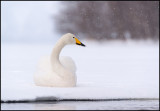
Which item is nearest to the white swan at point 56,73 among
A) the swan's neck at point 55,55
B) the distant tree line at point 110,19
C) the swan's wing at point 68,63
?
the swan's neck at point 55,55

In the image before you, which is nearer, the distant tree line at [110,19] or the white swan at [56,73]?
the white swan at [56,73]

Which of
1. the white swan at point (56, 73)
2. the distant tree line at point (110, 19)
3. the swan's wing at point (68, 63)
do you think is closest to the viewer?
the white swan at point (56, 73)

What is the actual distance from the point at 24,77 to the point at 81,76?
35.9 inches

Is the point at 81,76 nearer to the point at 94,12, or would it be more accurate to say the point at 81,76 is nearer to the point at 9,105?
the point at 9,105

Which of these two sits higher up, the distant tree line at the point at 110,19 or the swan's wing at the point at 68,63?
the distant tree line at the point at 110,19

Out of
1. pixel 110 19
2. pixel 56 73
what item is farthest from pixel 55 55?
pixel 110 19

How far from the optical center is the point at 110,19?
23281mm

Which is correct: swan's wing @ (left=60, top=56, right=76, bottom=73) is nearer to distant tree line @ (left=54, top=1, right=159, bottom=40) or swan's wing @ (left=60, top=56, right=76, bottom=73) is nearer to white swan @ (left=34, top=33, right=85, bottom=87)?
white swan @ (left=34, top=33, right=85, bottom=87)

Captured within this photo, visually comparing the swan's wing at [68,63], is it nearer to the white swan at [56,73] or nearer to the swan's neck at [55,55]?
the white swan at [56,73]

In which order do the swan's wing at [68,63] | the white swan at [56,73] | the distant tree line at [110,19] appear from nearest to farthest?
the white swan at [56,73] → the swan's wing at [68,63] → the distant tree line at [110,19]

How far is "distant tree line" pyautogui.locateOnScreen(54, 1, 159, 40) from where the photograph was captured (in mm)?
20391

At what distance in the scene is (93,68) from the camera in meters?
9.49

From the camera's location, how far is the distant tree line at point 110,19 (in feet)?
66.9

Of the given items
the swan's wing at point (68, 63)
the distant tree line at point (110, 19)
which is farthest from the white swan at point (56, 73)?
the distant tree line at point (110, 19)
